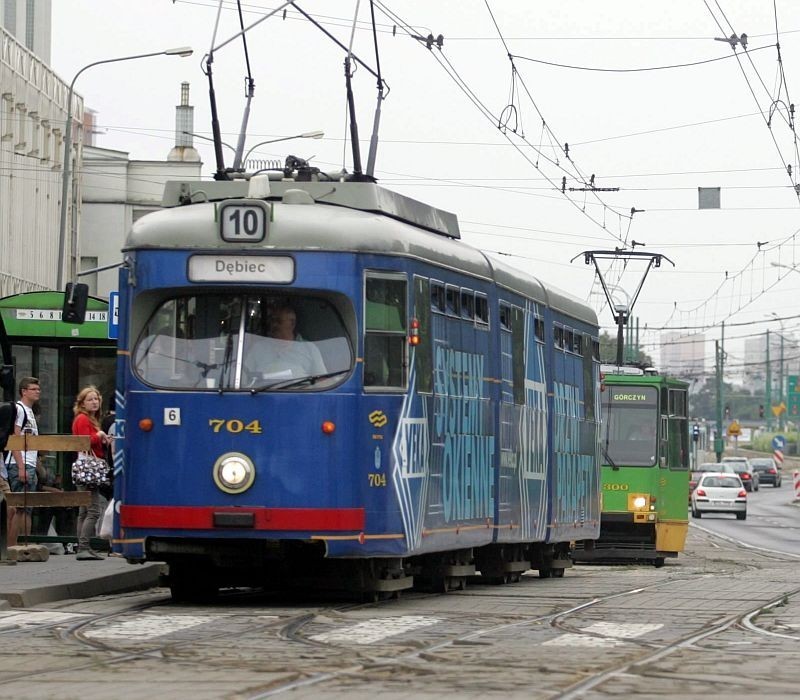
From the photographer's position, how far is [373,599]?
1504cm

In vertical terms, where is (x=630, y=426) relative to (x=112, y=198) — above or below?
below

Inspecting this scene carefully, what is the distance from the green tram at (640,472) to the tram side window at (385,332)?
15.1m

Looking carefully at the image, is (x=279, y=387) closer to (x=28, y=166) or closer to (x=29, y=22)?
(x=28, y=166)

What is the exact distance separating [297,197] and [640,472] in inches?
635

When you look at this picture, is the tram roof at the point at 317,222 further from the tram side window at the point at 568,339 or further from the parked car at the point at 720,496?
the parked car at the point at 720,496

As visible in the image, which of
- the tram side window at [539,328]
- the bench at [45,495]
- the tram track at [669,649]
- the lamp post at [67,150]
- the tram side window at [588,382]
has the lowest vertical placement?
the tram track at [669,649]

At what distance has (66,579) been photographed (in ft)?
52.0

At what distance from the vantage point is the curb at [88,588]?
14.2 metres

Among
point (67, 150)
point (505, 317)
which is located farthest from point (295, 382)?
point (67, 150)

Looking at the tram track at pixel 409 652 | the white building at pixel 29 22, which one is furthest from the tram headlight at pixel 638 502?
the white building at pixel 29 22

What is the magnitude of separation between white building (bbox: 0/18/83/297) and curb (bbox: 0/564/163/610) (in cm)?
3531

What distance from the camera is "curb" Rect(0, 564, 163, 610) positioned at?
559 inches

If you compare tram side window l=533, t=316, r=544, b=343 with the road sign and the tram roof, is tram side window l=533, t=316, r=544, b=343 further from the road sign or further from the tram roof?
the road sign

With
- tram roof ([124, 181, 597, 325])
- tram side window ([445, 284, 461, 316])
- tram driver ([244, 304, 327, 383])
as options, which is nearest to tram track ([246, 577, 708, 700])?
tram driver ([244, 304, 327, 383])
